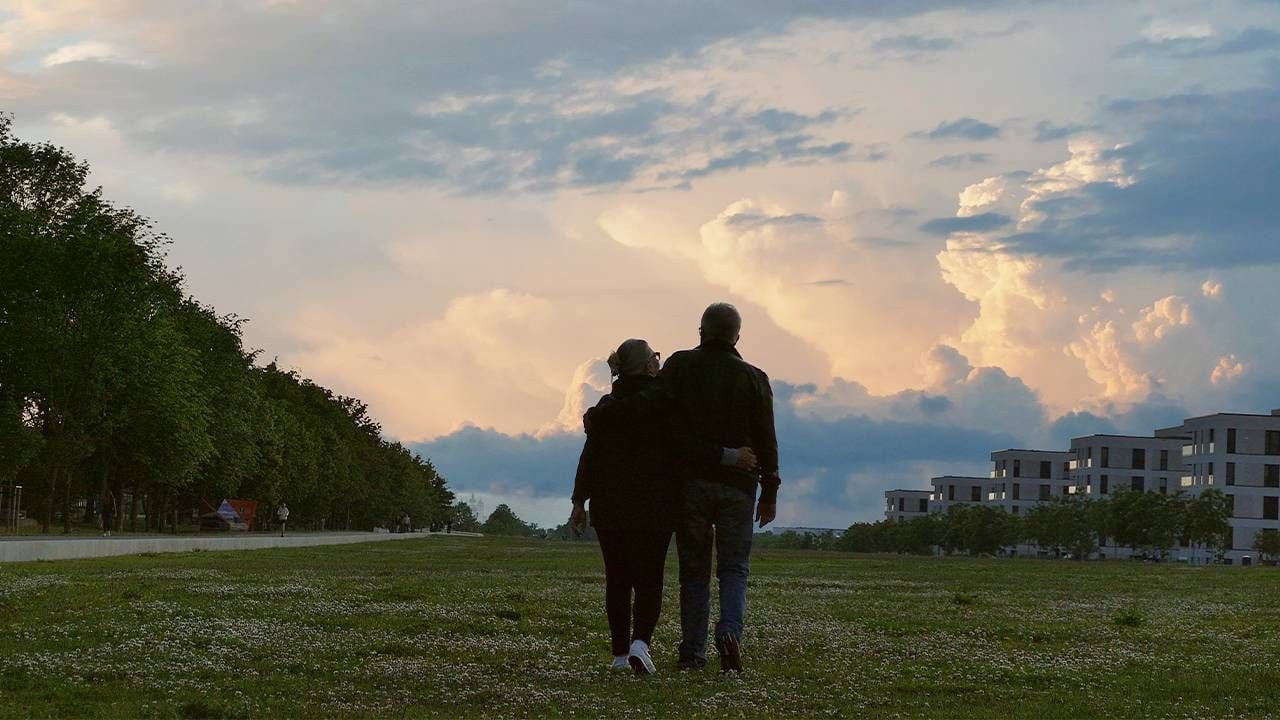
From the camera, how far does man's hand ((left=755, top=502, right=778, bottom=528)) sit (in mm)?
12625

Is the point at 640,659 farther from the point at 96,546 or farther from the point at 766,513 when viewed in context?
the point at 96,546

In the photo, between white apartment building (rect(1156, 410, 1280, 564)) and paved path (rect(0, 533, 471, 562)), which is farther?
white apartment building (rect(1156, 410, 1280, 564))

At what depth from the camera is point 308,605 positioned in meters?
19.5

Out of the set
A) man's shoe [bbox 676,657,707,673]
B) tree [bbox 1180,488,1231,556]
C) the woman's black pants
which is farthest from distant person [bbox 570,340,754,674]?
tree [bbox 1180,488,1231,556]

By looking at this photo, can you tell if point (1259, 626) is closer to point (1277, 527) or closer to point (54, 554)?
point (54, 554)

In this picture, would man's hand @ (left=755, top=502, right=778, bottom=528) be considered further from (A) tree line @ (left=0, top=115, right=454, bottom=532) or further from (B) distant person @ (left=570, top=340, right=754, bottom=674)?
(A) tree line @ (left=0, top=115, right=454, bottom=532)

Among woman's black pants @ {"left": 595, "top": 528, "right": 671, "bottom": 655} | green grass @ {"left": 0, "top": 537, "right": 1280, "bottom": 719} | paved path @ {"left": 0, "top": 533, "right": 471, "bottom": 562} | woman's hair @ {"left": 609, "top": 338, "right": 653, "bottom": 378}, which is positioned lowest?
paved path @ {"left": 0, "top": 533, "right": 471, "bottom": 562}

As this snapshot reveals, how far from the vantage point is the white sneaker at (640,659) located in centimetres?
1224

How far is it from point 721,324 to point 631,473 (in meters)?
1.53

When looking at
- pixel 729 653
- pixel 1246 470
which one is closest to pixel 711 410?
pixel 729 653

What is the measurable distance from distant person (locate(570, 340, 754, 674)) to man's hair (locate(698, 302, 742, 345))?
0.66 metres

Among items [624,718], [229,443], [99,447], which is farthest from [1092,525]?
[624,718]

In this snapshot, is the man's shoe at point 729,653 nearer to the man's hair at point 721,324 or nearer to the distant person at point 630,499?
the distant person at point 630,499

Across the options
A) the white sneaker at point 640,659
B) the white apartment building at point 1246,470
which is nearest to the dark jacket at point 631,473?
A: the white sneaker at point 640,659
